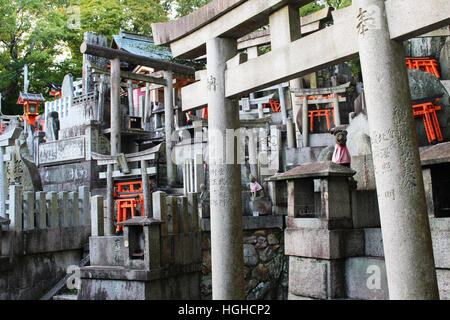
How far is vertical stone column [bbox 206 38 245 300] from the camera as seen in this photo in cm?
604

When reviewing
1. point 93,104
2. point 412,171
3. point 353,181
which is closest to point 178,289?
point 353,181

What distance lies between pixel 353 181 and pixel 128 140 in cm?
1366

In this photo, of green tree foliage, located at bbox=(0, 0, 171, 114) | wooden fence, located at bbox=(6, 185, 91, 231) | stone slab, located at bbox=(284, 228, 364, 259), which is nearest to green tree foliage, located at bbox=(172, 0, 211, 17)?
green tree foliage, located at bbox=(0, 0, 171, 114)

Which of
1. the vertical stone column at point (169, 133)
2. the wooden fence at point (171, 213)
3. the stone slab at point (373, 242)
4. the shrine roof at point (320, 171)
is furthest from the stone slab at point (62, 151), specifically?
the stone slab at point (373, 242)

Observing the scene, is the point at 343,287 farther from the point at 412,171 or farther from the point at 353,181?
the point at 412,171

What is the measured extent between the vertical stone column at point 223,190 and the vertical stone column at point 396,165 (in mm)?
2344

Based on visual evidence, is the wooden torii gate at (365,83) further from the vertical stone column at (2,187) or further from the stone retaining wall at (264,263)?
the vertical stone column at (2,187)

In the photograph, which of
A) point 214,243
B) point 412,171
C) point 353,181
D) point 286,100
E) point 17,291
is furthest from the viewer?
point 286,100

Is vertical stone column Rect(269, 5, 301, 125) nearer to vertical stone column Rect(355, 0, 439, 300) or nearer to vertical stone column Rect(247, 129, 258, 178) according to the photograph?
vertical stone column Rect(355, 0, 439, 300)

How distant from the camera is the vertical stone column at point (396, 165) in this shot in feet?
13.3

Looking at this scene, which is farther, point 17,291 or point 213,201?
point 17,291

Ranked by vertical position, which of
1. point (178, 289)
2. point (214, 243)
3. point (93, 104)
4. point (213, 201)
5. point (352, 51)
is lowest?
point (178, 289)

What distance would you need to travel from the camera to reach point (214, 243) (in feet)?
20.1

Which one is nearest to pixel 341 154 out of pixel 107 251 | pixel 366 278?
pixel 366 278
